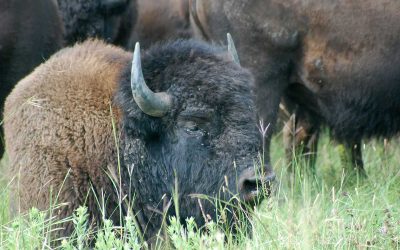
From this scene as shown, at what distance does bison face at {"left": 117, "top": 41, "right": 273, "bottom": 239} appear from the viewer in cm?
505

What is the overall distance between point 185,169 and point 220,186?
22 centimetres

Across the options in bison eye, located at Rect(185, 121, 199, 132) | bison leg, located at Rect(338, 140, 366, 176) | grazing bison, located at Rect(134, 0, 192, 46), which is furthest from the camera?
grazing bison, located at Rect(134, 0, 192, 46)

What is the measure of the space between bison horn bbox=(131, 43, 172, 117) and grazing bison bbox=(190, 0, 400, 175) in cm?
217

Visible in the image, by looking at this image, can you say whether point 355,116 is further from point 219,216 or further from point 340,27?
point 219,216

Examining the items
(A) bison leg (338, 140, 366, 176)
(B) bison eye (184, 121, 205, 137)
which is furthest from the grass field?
(A) bison leg (338, 140, 366, 176)

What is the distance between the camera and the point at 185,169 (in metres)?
5.09

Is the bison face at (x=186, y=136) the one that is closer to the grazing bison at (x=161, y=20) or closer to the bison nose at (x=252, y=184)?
the bison nose at (x=252, y=184)

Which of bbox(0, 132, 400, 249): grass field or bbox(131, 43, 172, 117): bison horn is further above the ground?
bbox(131, 43, 172, 117): bison horn

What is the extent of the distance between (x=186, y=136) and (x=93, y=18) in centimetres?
283

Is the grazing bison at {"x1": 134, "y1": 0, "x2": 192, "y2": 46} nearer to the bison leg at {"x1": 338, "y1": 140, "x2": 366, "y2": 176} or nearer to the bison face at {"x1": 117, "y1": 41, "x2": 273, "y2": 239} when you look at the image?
the bison leg at {"x1": 338, "y1": 140, "x2": 366, "y2": 176}

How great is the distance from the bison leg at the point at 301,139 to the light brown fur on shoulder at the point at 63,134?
9.99 feet

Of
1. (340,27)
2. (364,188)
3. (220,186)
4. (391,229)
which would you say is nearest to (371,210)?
(391,229)

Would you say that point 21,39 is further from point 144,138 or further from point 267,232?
point 267,232

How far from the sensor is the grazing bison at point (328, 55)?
6887 millimetres
